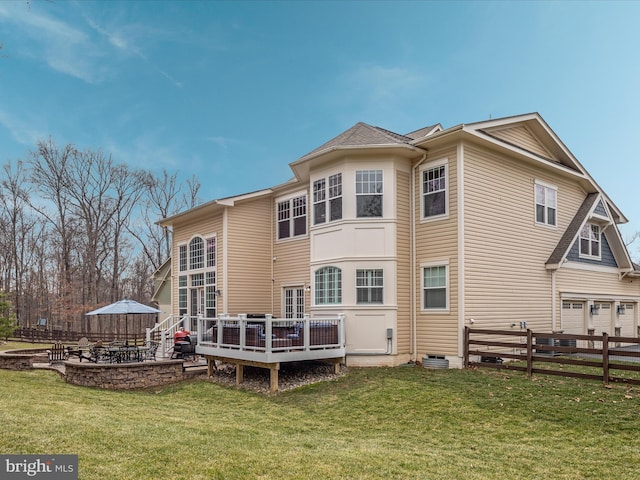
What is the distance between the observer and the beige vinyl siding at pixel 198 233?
1706 cm

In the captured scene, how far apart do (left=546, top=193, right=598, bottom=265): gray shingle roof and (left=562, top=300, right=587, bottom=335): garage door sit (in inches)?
74.1

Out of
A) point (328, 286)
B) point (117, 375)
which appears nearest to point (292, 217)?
point (328, 286)

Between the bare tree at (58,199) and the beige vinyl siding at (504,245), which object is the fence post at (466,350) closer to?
the beige vinyl siding at (504,245)

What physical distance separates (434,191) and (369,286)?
3.31 meters

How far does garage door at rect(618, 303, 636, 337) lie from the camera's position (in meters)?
18.9

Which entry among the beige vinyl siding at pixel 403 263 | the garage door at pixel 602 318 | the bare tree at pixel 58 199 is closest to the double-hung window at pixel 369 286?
the beige vinyl siding at pixel 403 263

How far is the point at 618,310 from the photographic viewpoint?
18.7 metres

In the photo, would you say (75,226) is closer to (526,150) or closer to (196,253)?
(196,253)

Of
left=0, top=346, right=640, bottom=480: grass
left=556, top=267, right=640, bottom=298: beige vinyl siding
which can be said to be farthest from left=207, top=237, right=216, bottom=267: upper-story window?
left=556, top=267, right=640, bottom=298: beige vinyl siding

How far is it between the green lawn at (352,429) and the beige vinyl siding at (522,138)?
7.24 meters

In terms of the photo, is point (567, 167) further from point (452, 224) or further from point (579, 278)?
point (452, 224)

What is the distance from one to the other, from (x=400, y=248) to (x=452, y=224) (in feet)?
5.46

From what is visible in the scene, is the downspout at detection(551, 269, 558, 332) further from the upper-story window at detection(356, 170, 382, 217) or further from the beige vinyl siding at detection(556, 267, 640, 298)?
the upper-story window at detection(356, 170, 382, 217)

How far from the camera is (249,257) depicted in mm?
17219
